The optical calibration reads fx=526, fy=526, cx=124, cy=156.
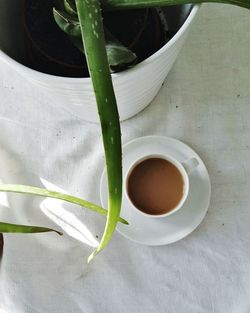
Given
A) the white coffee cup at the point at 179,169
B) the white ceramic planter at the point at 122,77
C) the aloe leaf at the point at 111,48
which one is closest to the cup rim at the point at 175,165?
the white coffee cup at the point at 179,169

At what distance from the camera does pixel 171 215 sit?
0.61 meters

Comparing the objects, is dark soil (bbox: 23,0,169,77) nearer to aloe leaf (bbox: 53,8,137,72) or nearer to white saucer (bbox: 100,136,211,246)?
aloe leaf (bbox: 53,8,137,72)

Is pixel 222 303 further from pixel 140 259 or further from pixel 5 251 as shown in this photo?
pixel 5 251

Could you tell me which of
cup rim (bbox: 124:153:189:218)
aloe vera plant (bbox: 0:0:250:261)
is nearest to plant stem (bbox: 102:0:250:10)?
aloe vera plant (bbox: 0:0:250:261)

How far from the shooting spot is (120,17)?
0.46 meters

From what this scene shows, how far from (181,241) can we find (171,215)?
0.04 metres

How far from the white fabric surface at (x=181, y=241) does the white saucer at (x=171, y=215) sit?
0.01 meters

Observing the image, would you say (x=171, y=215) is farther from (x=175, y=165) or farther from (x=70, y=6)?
(x=70, y=6)

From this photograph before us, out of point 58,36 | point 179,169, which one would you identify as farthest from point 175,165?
point 58,36

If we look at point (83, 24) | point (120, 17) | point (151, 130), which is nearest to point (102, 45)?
point (83, 24)

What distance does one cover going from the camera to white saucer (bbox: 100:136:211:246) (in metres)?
0.61

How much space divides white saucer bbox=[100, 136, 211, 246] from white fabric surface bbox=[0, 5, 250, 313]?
0.05 feet

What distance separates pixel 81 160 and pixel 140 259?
14cm

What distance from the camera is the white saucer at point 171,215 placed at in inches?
24.0
